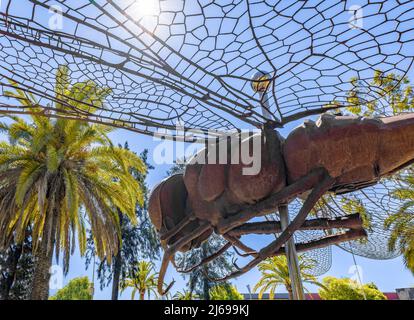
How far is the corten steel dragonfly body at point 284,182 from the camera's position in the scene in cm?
181

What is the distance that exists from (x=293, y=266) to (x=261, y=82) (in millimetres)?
1278

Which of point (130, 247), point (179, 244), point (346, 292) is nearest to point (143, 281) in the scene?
point (130, 247)

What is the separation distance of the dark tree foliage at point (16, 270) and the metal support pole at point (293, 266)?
14394 mm

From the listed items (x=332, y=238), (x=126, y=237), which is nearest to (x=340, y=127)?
(x=332, y=238)

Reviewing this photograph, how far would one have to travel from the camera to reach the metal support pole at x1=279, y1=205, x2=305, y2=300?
212cm

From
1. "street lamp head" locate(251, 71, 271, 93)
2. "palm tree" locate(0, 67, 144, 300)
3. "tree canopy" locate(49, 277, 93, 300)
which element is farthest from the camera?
"tree canopy" locate(49, 277, 93, 300)

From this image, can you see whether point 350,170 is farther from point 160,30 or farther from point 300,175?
point 160,30

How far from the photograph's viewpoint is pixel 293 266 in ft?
7.23

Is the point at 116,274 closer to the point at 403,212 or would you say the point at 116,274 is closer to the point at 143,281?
the point at 143,281

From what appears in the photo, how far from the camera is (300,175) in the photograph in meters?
2.02

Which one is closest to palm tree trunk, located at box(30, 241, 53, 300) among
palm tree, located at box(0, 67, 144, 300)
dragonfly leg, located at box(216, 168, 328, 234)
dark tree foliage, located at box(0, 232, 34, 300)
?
palm tree, located at box(0, 67, 144, 300)

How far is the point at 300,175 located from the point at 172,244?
1131mm

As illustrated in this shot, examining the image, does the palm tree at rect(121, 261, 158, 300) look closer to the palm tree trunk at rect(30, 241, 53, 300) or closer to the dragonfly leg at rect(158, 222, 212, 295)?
the palm tree trunk at rect(30, 241, 53, 300)

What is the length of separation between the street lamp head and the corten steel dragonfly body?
364 millimetres
